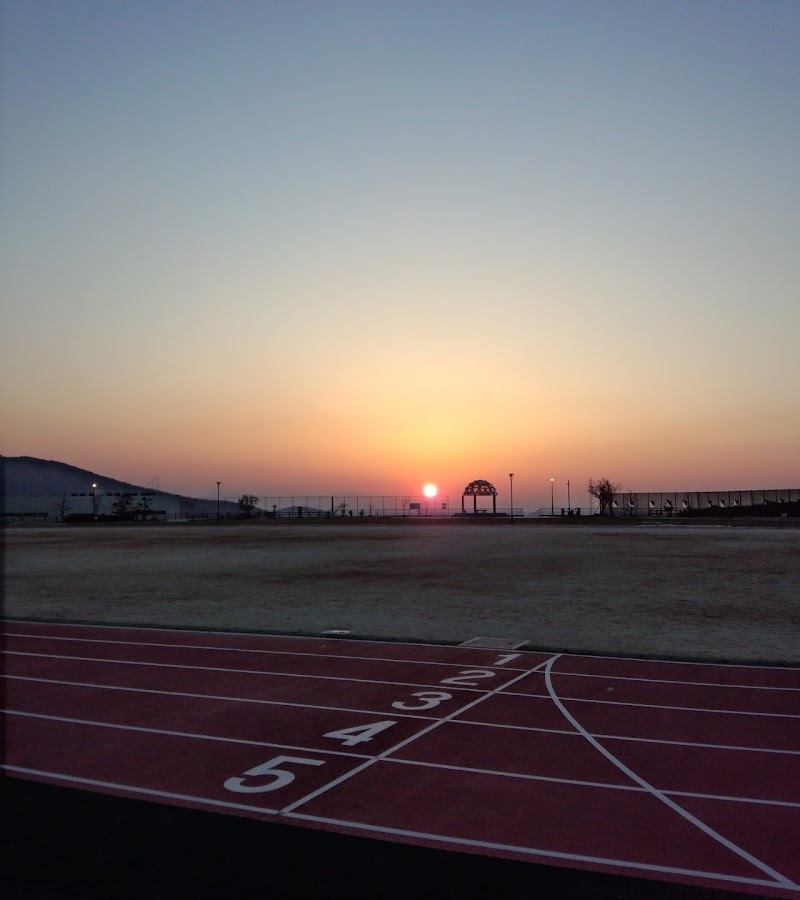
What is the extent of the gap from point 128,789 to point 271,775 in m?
1.27

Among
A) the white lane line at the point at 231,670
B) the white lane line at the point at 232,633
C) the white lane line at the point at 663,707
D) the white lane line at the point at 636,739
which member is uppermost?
the white lane line at the point at 232,633

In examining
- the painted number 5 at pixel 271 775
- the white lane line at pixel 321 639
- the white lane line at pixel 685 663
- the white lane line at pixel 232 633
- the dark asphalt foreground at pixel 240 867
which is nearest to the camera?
the dark asphalt foreground at pixel 240 867

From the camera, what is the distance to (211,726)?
359 inches

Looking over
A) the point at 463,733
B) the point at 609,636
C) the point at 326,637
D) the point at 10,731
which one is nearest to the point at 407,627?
the point at 326,637

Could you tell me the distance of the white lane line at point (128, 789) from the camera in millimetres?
6672

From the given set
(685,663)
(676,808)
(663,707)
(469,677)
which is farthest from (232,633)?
(676,808)

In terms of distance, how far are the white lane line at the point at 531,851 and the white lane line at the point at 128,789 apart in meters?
0.44

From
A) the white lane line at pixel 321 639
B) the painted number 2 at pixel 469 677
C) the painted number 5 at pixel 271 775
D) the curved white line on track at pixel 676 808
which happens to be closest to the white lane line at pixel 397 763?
the curved white line on track at pixel 676 808

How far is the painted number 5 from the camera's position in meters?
7.12

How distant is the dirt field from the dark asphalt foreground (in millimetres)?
8117

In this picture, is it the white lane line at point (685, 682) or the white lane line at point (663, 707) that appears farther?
the white lane line at point (685, 682)

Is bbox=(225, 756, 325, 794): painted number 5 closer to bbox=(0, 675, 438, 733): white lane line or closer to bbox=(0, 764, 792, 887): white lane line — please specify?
bbox=(0, 764, 792, 887): white lane line

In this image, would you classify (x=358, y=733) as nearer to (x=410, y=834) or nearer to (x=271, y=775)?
(x=271, y=775)

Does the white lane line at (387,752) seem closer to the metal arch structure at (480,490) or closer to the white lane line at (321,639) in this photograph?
the white lane line at (321,639)
